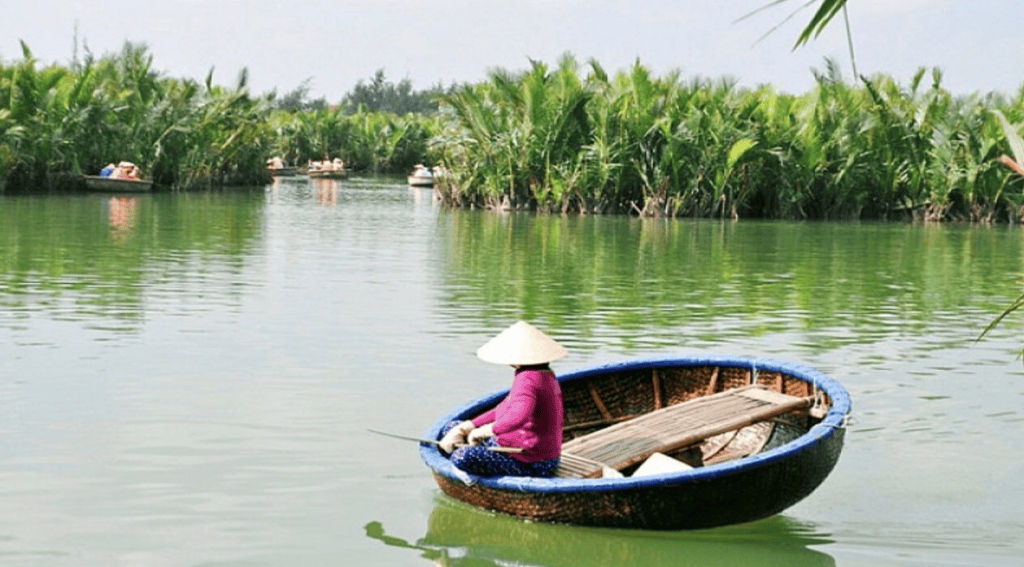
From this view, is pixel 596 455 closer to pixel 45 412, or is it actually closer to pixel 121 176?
pixel 45 412

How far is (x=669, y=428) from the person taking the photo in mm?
7336

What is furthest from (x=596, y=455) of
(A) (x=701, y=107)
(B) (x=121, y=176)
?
(B) (x=121, y=176)

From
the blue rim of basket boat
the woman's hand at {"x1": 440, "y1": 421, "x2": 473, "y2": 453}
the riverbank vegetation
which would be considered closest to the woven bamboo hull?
the riverbank vegetation

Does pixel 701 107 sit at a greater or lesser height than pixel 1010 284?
greater

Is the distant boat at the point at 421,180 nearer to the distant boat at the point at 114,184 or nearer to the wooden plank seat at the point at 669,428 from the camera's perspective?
the distant boat at the point at 114,184

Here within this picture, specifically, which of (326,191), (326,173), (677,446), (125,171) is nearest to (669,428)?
(677,446)

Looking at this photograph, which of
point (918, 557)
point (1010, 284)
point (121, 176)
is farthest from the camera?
point (121, 176)

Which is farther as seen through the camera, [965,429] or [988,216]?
[988,216]

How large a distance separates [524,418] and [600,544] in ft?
2.11

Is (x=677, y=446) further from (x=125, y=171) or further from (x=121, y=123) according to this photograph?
(x=121, y=123)

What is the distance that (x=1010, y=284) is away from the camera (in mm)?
17500

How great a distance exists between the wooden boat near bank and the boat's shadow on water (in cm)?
8

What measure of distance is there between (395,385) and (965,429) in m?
3.66

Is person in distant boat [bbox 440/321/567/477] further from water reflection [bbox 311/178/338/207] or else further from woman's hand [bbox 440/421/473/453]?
water reflection [bbox 311/178/338/207]
